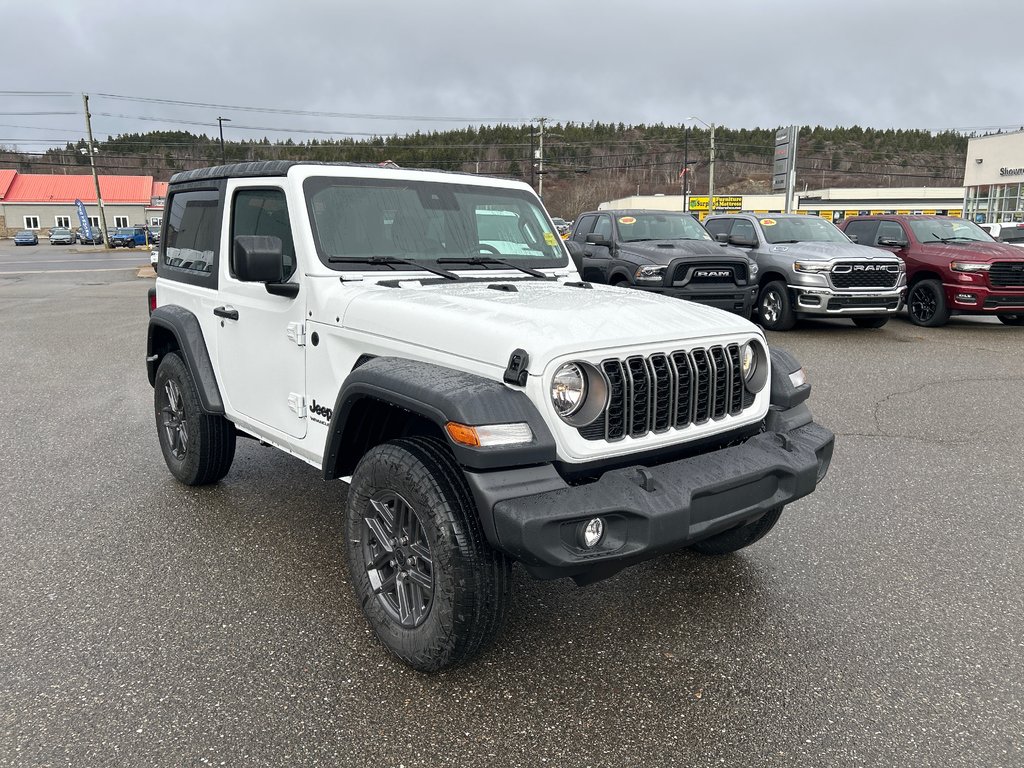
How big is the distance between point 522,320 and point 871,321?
37.6ft

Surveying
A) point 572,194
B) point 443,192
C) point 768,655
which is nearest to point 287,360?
point 443,192

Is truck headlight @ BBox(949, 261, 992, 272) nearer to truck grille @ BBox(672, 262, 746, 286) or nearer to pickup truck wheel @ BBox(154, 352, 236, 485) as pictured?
truck grille @ BBox(672, 262, 746, 286)

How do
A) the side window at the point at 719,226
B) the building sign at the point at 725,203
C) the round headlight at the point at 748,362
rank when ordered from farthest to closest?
the building sign at the point at 725,203, the side window at the point at 719,226, the round headlight at the point at 748,362

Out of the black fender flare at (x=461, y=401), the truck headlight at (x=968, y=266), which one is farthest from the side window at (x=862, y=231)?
the black fender flare at (x=461, y=401)

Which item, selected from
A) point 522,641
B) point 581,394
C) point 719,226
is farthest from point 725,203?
point 581,394

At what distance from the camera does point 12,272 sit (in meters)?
29.3

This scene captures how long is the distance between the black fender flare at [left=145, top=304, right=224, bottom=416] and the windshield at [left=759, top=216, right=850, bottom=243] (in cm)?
1044

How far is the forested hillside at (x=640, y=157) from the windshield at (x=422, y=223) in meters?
111

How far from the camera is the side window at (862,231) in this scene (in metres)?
13.2

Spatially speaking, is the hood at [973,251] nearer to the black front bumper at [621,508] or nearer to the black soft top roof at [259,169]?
the black soft top roof at [259,169]

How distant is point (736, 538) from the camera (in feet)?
12.5

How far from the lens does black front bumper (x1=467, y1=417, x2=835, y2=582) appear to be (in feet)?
7.82

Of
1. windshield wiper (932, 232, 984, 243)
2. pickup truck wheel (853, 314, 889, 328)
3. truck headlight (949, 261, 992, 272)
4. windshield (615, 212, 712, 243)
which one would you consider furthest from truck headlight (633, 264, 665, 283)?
windshield wiper (932, 232, 984, 243)

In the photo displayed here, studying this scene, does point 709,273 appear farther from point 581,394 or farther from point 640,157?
point 640,157
